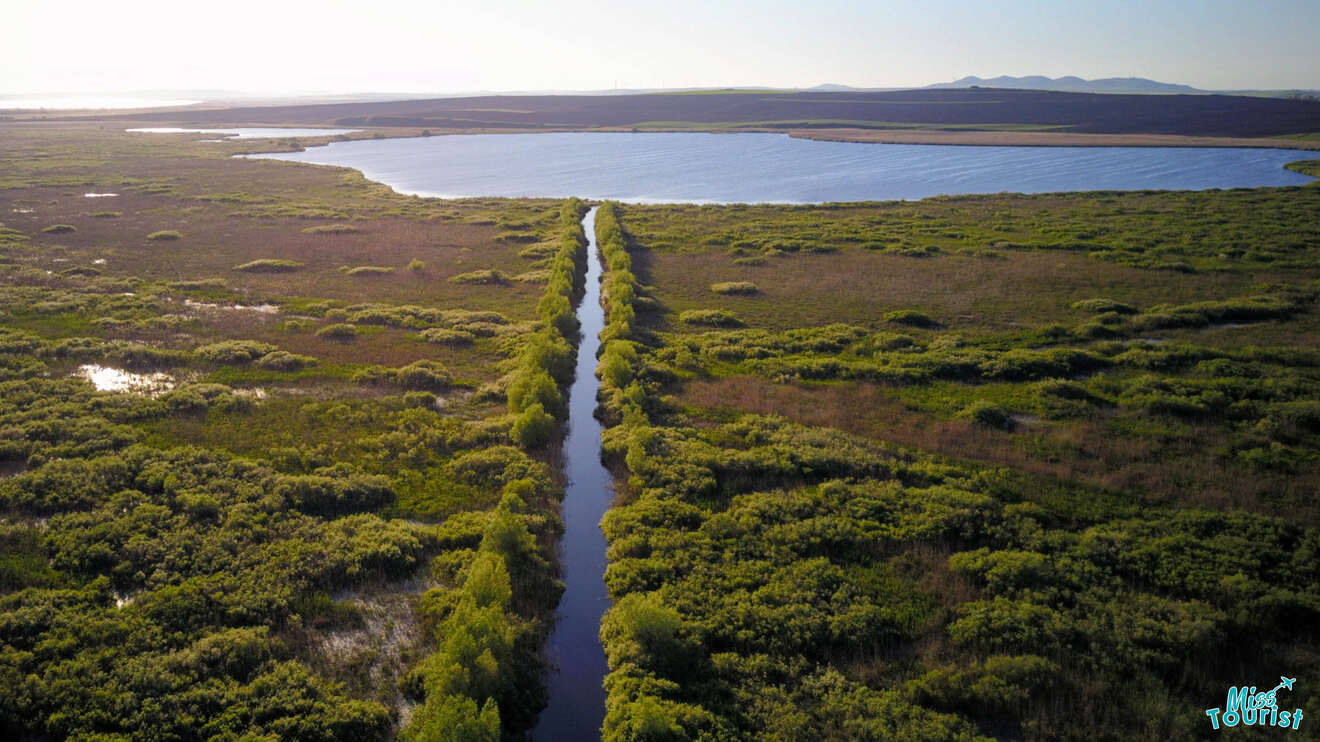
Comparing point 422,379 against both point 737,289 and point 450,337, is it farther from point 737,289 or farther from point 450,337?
point 737,289

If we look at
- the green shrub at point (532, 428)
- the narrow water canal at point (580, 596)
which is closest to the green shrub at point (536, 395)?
the green shrub at point (532, 428)

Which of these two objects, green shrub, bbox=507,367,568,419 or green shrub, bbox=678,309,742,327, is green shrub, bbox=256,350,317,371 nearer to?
green shrub, bbox=507,367,568,419

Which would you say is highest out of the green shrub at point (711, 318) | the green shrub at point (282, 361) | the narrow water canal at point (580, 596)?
the green shrub at point (711, 318)

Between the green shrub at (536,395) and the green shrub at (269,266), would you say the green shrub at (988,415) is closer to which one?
the green shrub at (536,395)

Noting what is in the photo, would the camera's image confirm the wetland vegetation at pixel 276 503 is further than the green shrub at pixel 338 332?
No

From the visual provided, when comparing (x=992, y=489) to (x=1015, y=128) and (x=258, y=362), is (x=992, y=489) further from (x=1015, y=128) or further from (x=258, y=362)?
(x=1015, y=128)

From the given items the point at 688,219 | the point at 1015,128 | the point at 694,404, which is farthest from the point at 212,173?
the point at 1015,128
